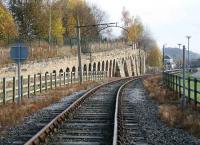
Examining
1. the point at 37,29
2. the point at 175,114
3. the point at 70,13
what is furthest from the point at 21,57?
the point at 70,13

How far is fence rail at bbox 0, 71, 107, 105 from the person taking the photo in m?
23.2

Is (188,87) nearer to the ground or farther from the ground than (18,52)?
nearer to the ground

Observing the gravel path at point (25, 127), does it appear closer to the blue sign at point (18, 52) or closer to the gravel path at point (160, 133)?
the gravel path at point (160, 133)

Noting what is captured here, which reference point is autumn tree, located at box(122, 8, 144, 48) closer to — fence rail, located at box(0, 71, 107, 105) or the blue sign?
fence rail, located at box(0, 71, 107, 105)

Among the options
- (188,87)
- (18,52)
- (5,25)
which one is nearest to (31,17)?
(5,25)

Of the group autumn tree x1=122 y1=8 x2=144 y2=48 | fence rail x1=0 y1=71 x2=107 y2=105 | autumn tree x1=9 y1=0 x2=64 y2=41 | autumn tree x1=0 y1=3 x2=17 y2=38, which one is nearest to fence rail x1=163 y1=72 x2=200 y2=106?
fence rail x1=0 y1=71 x2=107 y2=105

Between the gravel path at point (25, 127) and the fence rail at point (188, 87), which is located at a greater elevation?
the fence rail at point (188, 87)

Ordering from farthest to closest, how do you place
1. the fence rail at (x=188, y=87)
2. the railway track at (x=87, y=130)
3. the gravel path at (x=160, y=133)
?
the fence rail at (x=188, y=87) < the gravel path at (x=160, y=133) < the railway track at (x=87, y=130)

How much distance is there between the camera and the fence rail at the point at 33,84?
76.2ft

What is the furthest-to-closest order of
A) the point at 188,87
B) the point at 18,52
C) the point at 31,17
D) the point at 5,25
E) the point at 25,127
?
the point at 31,17 < the point at 5,25 < the point at 18,52 < the point at 188,87 < the point at 25,127

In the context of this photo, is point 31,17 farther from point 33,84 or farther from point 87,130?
point 87,130

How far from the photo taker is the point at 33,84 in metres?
29.8

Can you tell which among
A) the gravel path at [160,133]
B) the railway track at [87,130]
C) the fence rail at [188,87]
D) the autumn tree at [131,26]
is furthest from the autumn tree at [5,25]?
the autumn tree at [131,26]

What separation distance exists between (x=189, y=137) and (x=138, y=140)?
5.10 feet
